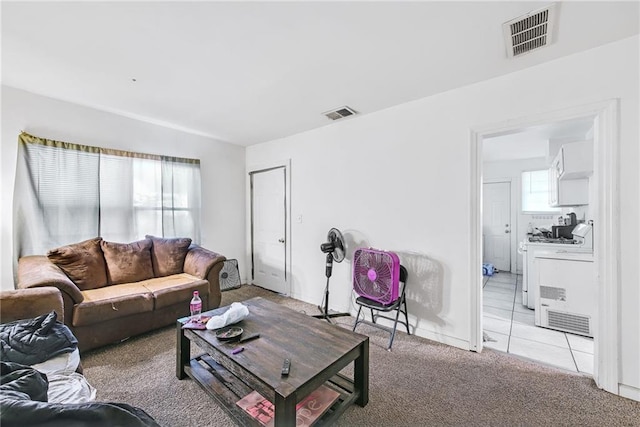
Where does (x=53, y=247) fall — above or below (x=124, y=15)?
below

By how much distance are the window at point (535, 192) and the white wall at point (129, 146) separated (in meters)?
5.50

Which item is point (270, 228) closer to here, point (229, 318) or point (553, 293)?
point (229, 318)

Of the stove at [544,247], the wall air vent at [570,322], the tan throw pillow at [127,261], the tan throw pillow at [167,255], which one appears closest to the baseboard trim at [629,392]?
the wall air vent at [570,322]

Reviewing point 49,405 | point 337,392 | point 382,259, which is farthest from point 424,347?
point 49,405

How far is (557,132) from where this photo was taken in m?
3.62

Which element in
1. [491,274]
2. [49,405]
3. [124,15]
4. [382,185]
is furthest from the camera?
[491,274]

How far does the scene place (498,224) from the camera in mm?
5531

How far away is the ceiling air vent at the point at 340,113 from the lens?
2875 mm

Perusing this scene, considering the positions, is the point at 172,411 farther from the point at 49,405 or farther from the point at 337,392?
the point at 49,405

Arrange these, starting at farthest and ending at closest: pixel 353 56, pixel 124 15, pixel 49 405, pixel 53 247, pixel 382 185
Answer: pixel 382 185 → pixel 53 247 → pixel 353 56 → pixel 124 15 → pixel 49 405

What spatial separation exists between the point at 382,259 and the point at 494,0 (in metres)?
1.95

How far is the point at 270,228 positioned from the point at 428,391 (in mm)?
3006

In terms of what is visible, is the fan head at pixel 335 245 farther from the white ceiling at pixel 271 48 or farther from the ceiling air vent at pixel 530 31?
the ceiling air vent at pixel 530 31

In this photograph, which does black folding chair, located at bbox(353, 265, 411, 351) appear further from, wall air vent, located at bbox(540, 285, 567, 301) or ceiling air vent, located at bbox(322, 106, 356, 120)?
ceiling air vent, located at bbox(322, 106, 356, 120)
